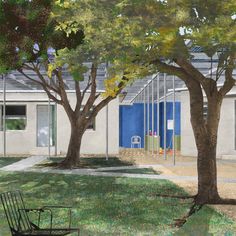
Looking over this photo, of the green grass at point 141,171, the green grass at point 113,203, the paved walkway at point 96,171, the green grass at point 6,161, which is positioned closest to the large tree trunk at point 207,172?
the green grass at point 113,203

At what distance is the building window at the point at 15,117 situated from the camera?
2761 cm

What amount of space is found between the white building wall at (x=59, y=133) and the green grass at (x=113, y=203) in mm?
10986

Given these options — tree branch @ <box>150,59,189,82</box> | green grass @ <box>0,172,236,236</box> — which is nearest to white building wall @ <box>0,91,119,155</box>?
green grass @ <box>0,172,236,236</box>

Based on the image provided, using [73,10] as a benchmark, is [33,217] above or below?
below

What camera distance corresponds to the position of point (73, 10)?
30.6 ft

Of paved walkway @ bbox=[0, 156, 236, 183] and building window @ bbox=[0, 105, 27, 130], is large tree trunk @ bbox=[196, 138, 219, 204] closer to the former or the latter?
paved walkway @ bbox=[0, 156, 236, 183]

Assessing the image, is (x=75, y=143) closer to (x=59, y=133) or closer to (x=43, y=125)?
(x=59, y=133)

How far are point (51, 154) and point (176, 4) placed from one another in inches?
742

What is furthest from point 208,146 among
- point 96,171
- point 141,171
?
point 96,171

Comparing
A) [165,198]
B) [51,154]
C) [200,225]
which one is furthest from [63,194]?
[51,154]

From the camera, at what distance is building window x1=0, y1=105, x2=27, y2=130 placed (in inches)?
1087

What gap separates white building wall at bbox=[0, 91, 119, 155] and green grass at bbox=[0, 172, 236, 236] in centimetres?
1099

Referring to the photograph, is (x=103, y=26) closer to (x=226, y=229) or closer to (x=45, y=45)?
(x=45, y=45)

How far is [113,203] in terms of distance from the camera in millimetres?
10484
